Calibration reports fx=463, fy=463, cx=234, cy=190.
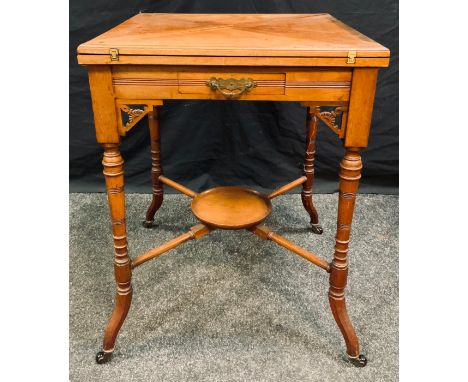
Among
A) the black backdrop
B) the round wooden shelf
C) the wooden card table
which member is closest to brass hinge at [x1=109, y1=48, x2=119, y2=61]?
the wooden card table

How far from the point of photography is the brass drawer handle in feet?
3.54

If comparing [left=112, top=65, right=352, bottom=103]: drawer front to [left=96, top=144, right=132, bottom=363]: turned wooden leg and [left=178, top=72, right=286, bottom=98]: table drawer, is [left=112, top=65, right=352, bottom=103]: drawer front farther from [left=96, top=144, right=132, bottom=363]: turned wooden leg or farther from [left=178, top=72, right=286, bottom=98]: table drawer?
[left=96, top=144, right=132, bottom=363]: turned wooden leg

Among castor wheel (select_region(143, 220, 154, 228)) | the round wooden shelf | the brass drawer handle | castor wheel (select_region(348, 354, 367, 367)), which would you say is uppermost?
the brass drawer handle

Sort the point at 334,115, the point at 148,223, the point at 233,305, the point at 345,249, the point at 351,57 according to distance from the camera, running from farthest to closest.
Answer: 1. the point at 148,223
2. the point at 233,305
3. the point at 345,249
4. the point at 334,115
5. the point at 351,57

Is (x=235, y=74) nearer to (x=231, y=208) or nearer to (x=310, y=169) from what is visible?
(x=231, y=208)

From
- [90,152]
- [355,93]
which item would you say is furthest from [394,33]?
[90,152]

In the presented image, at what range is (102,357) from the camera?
4.25 feet

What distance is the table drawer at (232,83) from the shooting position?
3.54 feet

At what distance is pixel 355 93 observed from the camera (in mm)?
1084

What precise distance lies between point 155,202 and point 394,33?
4.02ft

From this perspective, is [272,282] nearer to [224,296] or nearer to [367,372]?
[224,296]

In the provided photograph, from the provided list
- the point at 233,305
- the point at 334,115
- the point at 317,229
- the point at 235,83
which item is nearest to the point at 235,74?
the point at 235,83

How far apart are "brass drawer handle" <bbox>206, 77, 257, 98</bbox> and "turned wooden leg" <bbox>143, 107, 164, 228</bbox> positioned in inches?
26.2

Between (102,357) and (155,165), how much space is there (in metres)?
0.79
